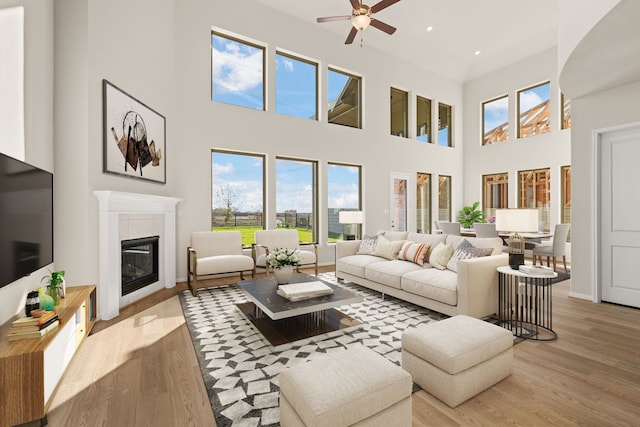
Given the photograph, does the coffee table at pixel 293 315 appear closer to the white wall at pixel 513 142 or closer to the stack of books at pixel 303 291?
the stack of books at pixel 303 291

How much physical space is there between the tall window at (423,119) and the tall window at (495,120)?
1.63 m

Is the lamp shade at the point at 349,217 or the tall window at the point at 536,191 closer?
the lamp shade at the point at 349,217

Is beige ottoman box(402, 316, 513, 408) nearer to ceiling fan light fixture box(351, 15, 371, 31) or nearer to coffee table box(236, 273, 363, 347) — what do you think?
coffee table box(236, 273, 363, 347)

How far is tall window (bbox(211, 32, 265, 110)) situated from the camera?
5.66 metres

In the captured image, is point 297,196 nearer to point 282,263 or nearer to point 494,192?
point 282,263

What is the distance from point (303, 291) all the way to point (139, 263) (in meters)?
2.75

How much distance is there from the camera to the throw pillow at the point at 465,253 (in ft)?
11.2

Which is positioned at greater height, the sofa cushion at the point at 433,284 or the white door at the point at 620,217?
the white door at the point at 620,217

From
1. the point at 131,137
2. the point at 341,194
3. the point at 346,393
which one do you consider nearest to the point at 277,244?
the point at 341,194

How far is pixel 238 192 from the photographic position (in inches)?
232

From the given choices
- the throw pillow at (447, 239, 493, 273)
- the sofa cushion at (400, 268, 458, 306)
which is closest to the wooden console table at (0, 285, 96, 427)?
the sofa cushion at (400, 268, 458, 306)

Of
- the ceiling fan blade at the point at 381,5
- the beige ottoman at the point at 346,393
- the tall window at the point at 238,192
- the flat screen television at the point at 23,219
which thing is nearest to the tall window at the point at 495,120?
the ceiling fan blade at the point at 381,5

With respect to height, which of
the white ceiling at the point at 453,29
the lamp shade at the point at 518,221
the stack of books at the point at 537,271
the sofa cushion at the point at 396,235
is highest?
the white ceiling at the point at 453,29

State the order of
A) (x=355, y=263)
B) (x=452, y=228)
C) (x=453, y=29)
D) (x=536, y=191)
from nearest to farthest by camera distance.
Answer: (x=355, y=263), (x=452, y=228), (x=453, y=29), (x=536, y=191)
